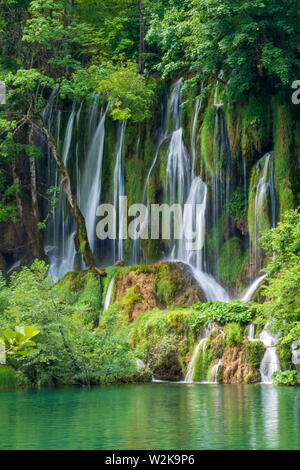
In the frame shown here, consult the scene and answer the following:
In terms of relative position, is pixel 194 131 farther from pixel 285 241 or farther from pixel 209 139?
pixel 285 241

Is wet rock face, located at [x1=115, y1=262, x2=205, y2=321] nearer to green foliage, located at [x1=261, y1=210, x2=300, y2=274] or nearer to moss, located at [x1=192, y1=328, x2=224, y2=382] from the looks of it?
moss, located at [x1=192, y1=328, x2=224, y2=382]

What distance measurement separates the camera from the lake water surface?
10.3 metres

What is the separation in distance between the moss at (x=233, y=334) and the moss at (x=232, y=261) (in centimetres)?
597

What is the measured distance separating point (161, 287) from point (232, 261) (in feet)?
11.0

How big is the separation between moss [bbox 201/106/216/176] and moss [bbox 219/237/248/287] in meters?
2.70

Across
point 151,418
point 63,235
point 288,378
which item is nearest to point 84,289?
point 63,235

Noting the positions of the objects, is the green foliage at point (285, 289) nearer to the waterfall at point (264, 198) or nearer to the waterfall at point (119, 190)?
the waterfall at point (264, 198)

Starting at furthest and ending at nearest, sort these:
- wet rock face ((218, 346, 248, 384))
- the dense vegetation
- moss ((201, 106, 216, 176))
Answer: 1. moss ((201, 106, 216, 176))
2. wet rock face ((218, 346, 248, 384))
3. the dense vegetation

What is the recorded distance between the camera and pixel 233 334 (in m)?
20.8

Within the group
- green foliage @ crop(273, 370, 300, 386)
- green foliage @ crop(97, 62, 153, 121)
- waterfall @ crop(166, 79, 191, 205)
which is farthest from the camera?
green foliage @ crop(97, 62, 153, 121)

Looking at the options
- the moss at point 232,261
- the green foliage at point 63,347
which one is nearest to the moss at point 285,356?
the green foliage at point 63,347

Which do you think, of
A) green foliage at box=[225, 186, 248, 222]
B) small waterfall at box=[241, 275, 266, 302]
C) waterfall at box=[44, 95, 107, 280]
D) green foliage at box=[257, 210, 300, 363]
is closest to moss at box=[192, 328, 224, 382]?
green foliage at box=[257, 210, 300, 363]

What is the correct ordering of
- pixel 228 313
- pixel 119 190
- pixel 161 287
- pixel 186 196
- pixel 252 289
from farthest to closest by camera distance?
pixel 119 190, pixel 186 196, pixel 161 287, pixel 252 289, pixel 228 313

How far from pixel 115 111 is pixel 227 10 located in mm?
6650
